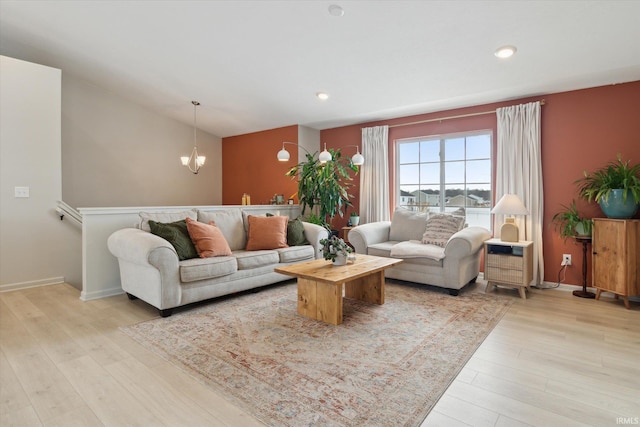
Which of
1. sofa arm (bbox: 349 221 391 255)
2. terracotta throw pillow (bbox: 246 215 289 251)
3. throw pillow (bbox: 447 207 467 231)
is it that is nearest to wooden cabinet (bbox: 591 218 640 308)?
throw pillow (bbox: 447 207 467 231)

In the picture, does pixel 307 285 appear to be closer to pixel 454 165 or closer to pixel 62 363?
pixel 62 363

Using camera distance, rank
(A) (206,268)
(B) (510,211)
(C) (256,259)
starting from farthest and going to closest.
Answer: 1. (B) (510,211)
2. (C) (256,259)
3. (A) (206,268)

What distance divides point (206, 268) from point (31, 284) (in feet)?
8.96

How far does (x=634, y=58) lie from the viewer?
3109 mm

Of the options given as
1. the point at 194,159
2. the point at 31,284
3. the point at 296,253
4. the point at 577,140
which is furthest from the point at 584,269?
the point at 31,284

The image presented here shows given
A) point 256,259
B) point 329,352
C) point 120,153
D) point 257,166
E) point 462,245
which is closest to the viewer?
point 329,352

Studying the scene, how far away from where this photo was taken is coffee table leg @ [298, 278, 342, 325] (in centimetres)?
286

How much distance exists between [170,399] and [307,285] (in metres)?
1.50

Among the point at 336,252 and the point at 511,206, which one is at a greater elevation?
the point at 511,206

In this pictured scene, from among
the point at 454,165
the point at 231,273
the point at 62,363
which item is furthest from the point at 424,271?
the point at 62,363

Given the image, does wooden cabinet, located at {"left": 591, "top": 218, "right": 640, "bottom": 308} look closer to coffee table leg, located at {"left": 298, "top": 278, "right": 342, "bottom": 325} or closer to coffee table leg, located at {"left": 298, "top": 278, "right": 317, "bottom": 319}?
coffee table leg, located at {"left": 298, "top": 278, "right": 342, "bottom": 325}

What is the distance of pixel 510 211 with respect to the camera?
387cm

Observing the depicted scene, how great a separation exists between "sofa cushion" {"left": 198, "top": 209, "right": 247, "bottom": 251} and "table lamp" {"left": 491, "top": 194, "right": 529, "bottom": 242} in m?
3.21

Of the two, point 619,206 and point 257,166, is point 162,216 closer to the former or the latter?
point 257,166
